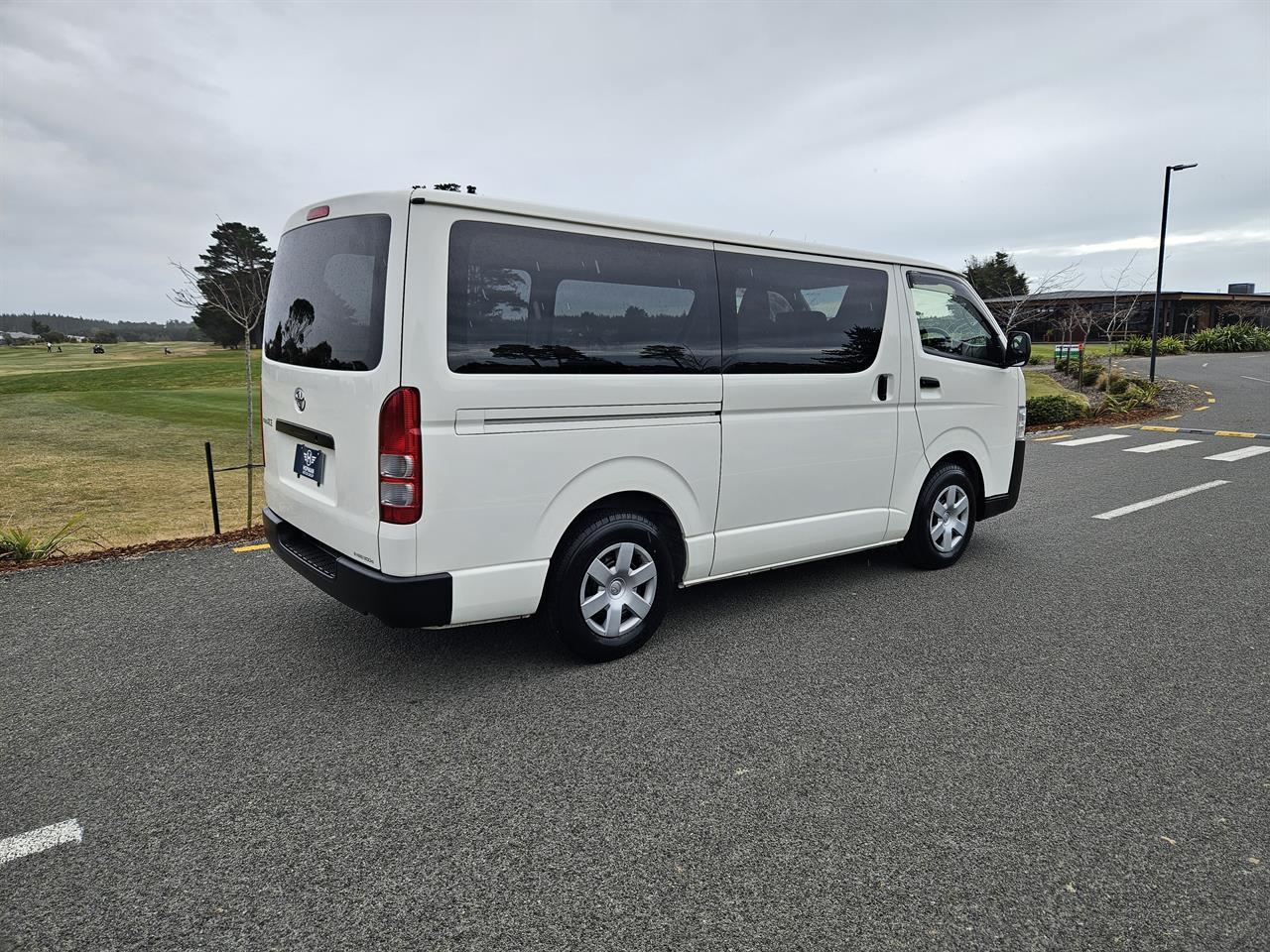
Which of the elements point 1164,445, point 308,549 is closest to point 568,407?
point 308,549

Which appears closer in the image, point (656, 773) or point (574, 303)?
point (656, 773)

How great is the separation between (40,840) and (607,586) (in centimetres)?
217

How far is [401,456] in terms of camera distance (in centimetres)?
303

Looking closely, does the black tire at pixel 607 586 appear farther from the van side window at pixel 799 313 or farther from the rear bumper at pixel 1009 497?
the rear bumper at pixel 1009 497

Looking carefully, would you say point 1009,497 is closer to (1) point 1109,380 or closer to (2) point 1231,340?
(1) point 1109,380

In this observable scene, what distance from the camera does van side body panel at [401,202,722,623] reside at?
9.96 feet

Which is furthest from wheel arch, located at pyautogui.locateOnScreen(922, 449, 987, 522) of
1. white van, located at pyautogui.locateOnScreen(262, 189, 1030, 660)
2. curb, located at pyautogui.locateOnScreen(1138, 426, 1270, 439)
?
curb, located at pyautogui.locateOnScreen(1138, 426, 1270, 439)

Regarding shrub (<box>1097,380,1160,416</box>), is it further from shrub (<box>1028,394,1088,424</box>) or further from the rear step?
the rear step

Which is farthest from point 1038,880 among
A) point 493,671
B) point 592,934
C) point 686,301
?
point 686,301

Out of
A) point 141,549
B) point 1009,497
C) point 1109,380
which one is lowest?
point 141,549

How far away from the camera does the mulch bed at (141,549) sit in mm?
5262

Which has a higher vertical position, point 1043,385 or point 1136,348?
point 1136,348

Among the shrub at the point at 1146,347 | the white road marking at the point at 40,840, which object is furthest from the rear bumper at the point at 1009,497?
the shrub at the point at 1146,347

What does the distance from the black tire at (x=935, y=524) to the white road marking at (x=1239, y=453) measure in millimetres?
6487
